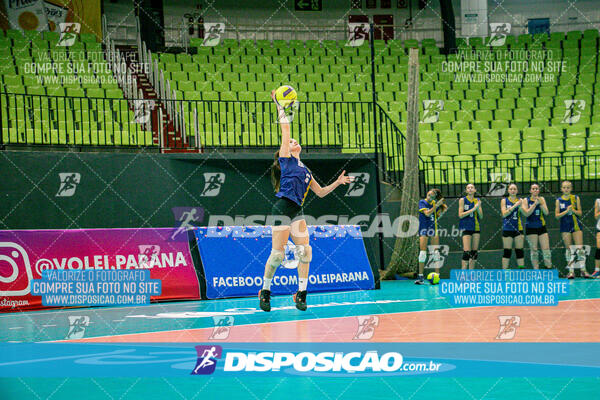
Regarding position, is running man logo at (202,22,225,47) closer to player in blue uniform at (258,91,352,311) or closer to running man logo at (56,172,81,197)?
running man logo at (56,172,81,197)

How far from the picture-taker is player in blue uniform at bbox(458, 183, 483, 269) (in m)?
15.7

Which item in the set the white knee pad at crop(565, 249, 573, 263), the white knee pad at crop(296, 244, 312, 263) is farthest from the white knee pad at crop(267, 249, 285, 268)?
the white knee pad at crop(565, 249, 573, 263)

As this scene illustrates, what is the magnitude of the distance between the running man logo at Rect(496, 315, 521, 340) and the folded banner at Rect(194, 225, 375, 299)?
512 cm

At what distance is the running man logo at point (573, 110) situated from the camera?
21250 millimetres

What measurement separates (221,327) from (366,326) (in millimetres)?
1614

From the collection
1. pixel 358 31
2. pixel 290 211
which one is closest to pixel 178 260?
pixel 290 211

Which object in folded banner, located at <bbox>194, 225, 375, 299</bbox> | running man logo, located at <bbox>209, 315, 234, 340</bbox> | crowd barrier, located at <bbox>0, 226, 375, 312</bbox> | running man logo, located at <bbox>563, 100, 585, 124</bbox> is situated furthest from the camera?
running man logo, located at <bbox>563, 100, 585, 124</bbox>

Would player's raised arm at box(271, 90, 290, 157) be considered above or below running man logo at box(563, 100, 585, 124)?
below

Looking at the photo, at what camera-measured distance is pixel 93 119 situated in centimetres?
1728

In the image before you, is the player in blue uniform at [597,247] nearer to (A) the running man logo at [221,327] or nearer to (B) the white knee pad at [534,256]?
(B) the white knee pad at [534,256]

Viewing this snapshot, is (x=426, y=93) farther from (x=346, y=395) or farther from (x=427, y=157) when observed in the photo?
(x=346, y=395)

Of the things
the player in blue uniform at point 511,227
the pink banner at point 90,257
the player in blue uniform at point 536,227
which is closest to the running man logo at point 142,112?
the pink banner at point 90,257

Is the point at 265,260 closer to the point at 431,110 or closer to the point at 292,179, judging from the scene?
the point at 292,179

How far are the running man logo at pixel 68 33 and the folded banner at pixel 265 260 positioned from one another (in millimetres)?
11366
